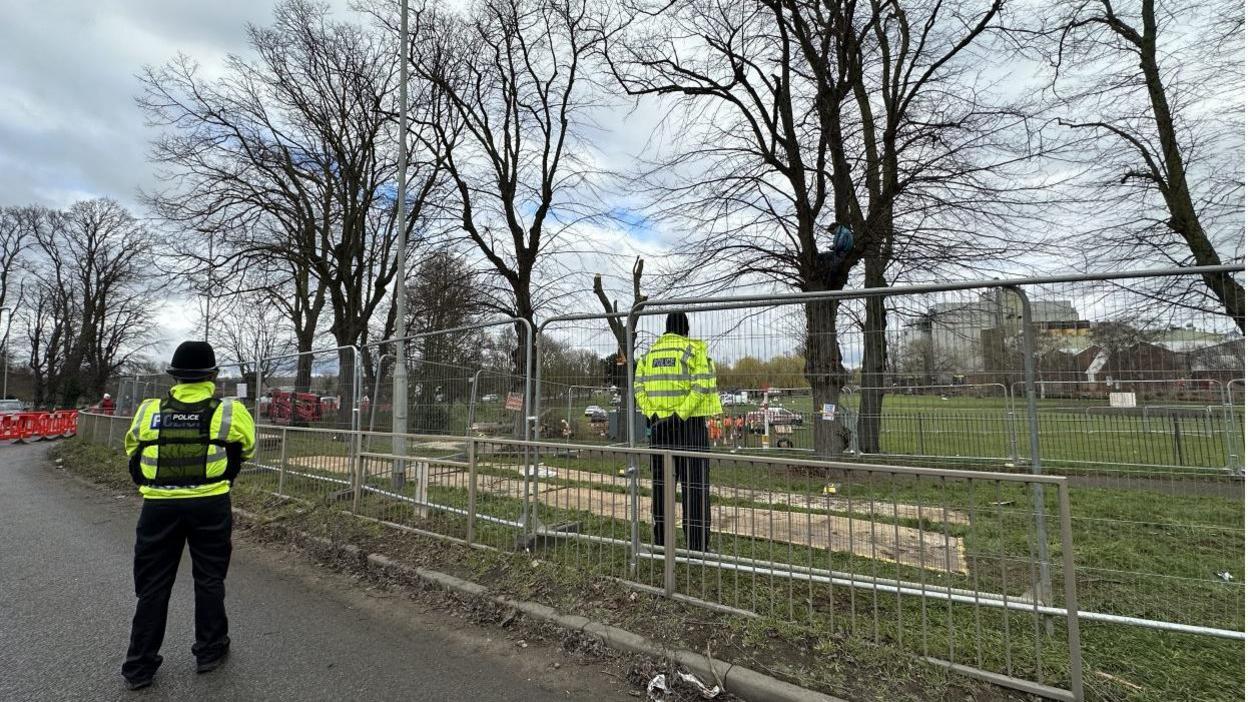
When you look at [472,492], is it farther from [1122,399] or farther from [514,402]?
[1122,399]

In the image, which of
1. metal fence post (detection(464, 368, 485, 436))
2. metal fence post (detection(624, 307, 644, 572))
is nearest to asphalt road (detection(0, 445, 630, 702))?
→ metal fence post (detection(624, 307, 644, 572))

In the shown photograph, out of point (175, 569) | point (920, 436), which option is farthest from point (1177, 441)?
point (175, 569)

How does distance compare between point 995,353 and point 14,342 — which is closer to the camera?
point 995,353

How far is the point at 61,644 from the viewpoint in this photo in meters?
3.61

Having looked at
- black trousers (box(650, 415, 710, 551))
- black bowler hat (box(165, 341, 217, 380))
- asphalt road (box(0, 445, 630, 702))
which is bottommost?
asphalt road (box(0, 445, 630, 702))

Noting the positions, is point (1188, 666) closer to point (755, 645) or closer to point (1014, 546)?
point (1014, 546)

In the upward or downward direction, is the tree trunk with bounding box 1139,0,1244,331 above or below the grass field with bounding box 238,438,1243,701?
above

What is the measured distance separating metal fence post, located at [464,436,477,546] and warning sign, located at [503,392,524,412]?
97 cm

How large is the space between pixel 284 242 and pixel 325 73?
5539 mm

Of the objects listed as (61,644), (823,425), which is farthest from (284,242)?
(823,425)

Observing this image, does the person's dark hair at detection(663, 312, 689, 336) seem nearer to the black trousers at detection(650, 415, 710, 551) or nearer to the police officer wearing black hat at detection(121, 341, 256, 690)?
the black trousers at detection(650, 415, 710, 551)

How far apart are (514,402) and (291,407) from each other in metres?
5.85

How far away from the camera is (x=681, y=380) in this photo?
4.58 m

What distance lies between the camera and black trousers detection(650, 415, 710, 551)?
416cm
